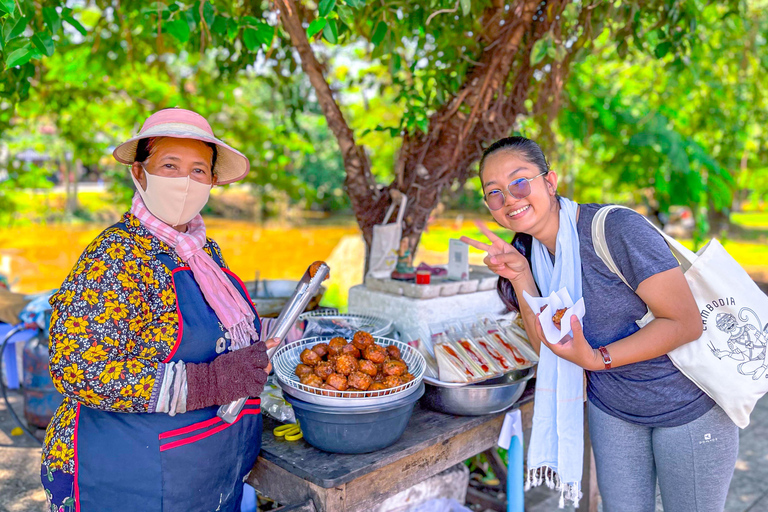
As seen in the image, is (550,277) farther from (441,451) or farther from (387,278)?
(387,278)

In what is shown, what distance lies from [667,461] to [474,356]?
817 millimetres

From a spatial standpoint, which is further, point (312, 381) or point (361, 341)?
point (361, 341)

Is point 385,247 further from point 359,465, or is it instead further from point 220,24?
point 359,465

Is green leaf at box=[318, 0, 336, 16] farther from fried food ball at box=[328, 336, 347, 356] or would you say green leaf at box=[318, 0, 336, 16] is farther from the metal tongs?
fried food ball at box=[328, 336, 347, 356]

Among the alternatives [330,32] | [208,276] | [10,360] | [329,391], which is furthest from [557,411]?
[10,360]

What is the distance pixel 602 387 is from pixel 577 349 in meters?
0.32

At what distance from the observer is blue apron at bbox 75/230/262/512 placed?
1632 millimetres

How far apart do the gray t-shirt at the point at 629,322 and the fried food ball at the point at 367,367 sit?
0.75 meters

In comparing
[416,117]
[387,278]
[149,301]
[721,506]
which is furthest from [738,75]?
[149,301]

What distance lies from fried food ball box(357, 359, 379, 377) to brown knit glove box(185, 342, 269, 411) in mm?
398

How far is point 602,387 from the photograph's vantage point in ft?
6.40

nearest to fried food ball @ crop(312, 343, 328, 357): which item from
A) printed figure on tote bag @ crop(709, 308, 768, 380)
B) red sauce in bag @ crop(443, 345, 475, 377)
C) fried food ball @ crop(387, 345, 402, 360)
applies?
fried food ball @ crop(387, 345, 402, 360)

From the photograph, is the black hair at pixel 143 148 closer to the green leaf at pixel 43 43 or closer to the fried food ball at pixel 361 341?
the green leaf at pixel 43 43

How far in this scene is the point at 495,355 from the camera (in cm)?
245
